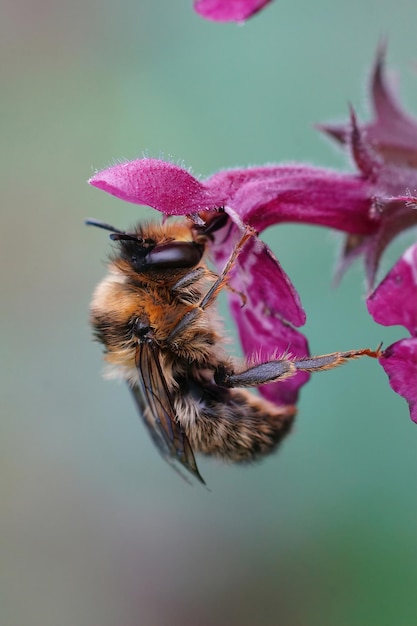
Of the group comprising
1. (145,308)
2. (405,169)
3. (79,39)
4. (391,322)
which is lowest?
(391,322)

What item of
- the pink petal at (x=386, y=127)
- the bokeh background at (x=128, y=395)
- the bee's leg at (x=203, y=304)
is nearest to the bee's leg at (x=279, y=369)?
the bee's leg at (x=203, y=304)

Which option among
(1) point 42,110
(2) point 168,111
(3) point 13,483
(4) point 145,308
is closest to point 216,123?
(2) point 168,111

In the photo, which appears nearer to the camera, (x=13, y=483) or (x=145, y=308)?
(x=145, y=308)

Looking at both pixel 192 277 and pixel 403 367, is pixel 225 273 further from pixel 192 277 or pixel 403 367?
pixel 403 367

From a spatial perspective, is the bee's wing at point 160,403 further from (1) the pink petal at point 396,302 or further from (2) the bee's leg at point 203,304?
(1) the pink petal at point 396,302

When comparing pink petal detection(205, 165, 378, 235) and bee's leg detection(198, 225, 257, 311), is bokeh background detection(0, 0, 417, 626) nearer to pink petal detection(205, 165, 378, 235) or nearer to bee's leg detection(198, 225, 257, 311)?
pink petal detection(205, 165, 378, 235)

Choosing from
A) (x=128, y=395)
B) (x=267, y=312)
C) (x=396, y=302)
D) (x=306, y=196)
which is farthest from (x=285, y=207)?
(x=128, y=395)

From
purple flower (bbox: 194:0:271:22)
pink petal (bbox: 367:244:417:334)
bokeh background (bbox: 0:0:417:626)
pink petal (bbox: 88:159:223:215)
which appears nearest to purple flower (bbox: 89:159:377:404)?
pink petal (bbox: 88:159:223:215)

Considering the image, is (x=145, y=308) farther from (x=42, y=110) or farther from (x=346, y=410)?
(x=42, y=110)
